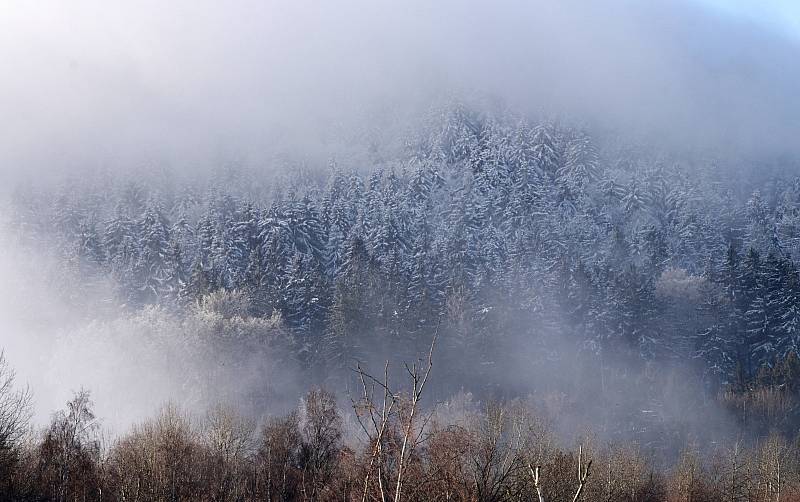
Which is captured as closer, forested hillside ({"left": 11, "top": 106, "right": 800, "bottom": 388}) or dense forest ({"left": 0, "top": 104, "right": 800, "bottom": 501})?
dense forest ({"left": 0, "top": 104, "right": 800, "bottom": 501})

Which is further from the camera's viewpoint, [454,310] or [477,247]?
[477,247]

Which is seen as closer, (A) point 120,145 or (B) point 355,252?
(B) point 355,252

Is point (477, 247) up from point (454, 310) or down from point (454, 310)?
up

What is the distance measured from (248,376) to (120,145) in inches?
4357

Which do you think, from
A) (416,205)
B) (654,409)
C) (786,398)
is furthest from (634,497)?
(416,205)

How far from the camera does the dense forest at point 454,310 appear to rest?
141ft

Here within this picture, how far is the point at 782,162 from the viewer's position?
141 metres

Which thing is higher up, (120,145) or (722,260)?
(120,145)

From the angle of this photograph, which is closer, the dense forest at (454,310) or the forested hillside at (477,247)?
the dense forest at (454,310)

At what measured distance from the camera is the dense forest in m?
43.1

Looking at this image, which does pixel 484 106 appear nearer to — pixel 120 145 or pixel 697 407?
pixel 120 145

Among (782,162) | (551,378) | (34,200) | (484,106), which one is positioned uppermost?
(484,106)

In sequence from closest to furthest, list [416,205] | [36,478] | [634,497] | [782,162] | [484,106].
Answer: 1. [36,478]
2. [634,497]
3. [416,205]
4. [782,162]
5. [484,106]

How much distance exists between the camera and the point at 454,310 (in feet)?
283
